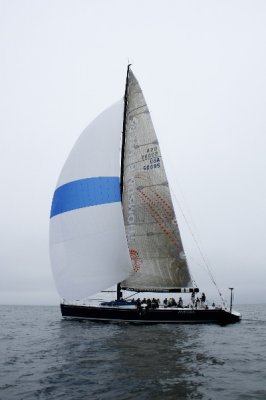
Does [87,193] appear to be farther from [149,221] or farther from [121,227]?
[149,221]

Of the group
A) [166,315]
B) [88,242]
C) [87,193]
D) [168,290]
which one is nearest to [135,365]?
[166,315]

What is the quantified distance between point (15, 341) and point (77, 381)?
43.3 feet

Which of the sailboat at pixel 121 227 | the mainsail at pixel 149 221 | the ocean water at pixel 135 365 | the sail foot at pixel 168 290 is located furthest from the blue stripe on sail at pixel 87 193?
the ocean water at pixel 135 365

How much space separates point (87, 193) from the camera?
31.4 m

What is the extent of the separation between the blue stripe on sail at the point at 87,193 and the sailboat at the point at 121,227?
75mm

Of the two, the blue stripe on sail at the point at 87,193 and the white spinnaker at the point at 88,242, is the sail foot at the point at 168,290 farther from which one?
the blue stripe on sail at the point at 87,193

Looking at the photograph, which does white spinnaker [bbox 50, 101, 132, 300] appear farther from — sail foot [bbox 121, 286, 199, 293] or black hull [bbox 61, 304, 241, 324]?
sail foot [bbox 121, 286, 199, 293]

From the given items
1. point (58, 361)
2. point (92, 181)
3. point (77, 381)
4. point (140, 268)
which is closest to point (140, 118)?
point (92, 181)

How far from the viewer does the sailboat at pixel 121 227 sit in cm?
3077

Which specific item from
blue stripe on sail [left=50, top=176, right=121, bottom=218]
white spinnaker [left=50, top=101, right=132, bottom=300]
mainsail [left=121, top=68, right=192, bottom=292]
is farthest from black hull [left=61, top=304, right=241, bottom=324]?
blue stripe on sail [left=50, top=176, right=121, bottom=218]

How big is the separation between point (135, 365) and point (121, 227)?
50.0 ft

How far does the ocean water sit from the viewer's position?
12.9m

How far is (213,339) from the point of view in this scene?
24.0m

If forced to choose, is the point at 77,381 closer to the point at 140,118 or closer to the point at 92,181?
the point at 92,181
